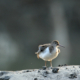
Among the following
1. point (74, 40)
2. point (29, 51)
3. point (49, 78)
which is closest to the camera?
point (49, 78)

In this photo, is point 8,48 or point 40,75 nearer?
point 40,75

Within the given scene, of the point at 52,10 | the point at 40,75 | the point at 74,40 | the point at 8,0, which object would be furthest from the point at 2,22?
the point at 40,75

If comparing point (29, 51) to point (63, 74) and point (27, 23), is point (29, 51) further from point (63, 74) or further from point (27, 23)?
point (63, 74)

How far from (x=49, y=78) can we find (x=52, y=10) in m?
6.53

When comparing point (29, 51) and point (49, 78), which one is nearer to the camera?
point (49, 78)

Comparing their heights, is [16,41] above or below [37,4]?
below

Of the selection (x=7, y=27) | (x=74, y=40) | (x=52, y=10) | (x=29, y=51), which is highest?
(x=52, y=10)

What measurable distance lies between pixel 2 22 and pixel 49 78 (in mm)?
6736

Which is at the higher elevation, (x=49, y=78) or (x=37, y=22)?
(x=37, y=22)

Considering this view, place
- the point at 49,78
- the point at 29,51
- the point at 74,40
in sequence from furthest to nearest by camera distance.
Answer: the point at 74,40, the point at 29,51, the point at 49,78

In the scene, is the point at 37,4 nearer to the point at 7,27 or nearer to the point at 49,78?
the point at 7,27

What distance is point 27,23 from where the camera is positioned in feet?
26.0

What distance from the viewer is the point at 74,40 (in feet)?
25.3

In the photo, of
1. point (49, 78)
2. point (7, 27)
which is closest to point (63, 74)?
point (49, 78)
